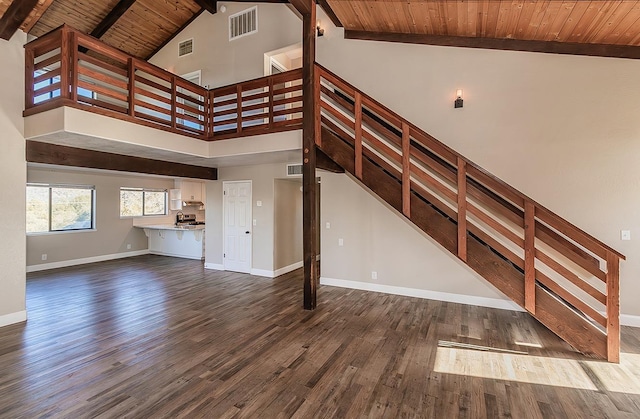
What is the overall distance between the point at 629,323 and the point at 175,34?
10361 mm

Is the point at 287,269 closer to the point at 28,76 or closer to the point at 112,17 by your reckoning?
the point at 28,76

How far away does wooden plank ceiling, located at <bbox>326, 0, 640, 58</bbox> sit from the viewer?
329cm

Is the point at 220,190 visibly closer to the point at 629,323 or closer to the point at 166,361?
the point at 166,361

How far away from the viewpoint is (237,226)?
681 cm

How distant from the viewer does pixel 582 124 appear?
155 inches

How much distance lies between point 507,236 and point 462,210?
535mm

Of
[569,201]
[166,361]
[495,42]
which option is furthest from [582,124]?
[166,361]

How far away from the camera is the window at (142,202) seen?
8.77 m

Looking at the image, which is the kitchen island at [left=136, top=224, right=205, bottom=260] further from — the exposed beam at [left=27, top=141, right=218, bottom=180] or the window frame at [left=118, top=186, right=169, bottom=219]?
the exposed beam at [left=27, top=141, right=218, bottom=180]

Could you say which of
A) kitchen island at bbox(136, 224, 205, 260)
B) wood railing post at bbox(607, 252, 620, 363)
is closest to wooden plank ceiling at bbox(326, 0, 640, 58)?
wood railing post at bbox(607, 252, 620, 363)

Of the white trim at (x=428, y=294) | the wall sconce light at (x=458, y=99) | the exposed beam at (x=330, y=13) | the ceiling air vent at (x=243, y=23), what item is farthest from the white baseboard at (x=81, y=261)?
the wall sconce light at (x=458, y=99)

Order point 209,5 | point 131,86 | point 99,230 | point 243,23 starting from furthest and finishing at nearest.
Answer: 1. point 99,230
2. point 209,5
3. point 243,23
4. point 131,86

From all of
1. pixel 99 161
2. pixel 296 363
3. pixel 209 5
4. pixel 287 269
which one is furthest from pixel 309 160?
pixel 209 5

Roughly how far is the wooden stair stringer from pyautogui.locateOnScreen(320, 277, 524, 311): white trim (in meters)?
0.99
